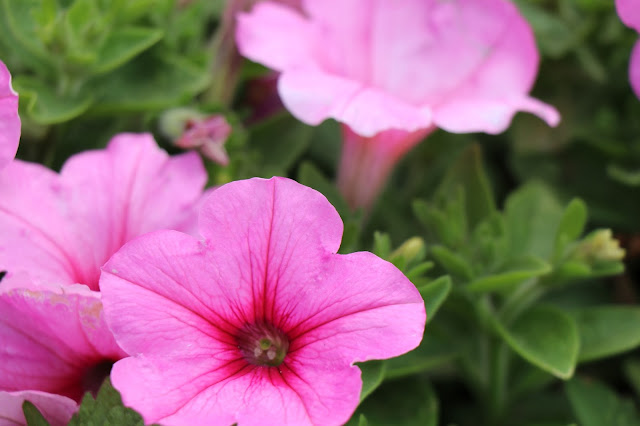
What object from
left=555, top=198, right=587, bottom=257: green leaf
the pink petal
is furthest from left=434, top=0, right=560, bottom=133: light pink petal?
left=555, top=198, right=587, bottom=257: green leaf

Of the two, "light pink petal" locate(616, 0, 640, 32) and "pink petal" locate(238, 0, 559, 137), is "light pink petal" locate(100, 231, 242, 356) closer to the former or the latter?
"pink petal" locate(238, 0, 559, 137)

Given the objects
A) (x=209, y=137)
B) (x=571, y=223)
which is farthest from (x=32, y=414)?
(x=571, y=223)

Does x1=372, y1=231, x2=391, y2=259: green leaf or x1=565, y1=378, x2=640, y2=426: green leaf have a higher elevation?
x1=372, y1=231, x2=391, y2=259: green leaf

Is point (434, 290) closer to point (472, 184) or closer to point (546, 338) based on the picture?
point (546, 338)

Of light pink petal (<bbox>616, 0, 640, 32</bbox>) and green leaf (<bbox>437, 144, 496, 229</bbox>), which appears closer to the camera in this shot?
light pink petal (<bbox>616, 0, 640, 32</bbox>)

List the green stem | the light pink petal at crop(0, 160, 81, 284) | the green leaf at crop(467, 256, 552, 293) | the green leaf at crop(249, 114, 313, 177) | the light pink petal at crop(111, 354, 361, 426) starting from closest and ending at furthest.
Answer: the light pink petal at crop(111, 354, 361, 426)
the light pink petal at crop(0, 160, 81, 284)
the green leaf at crop(467, 256, 552, 293)
the green stem
the green leaf at crop(249, 114, 313, 177)

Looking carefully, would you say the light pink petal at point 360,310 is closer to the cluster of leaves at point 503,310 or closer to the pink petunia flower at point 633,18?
the cluster of leaves at point 503,310

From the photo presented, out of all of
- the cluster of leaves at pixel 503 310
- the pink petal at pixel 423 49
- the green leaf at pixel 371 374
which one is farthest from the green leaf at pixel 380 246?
the pink petal at pixel 423 49
